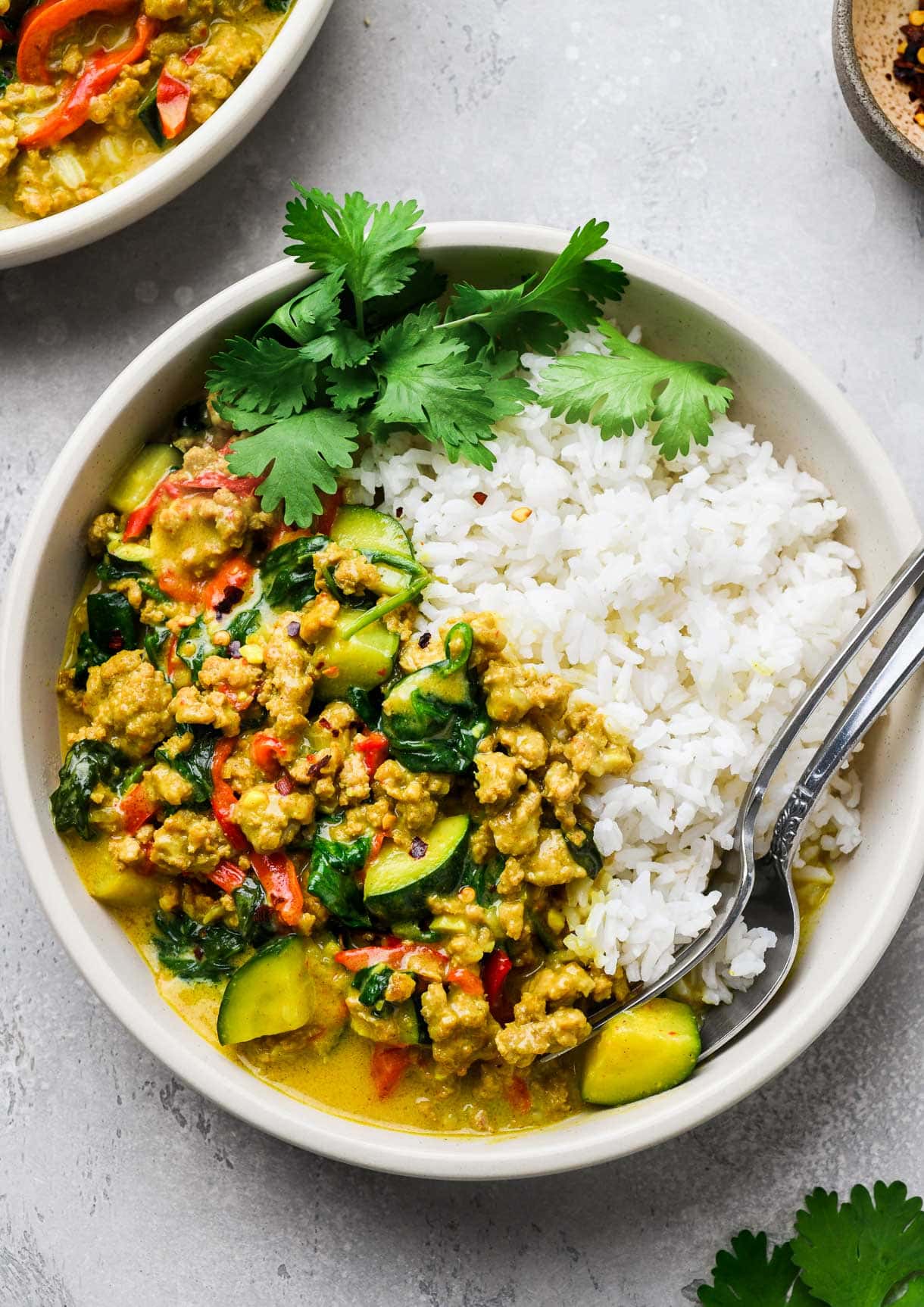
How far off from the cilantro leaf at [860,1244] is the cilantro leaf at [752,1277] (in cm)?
8

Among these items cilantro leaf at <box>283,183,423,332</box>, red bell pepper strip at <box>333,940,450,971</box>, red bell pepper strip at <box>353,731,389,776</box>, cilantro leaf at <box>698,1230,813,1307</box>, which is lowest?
cilantro leaf at <box>698,1230,813,1307</box>

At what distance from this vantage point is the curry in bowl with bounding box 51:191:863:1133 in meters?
3.03

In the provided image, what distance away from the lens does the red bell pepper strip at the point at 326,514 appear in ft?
10.8

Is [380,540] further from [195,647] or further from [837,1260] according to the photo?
[837,1260]

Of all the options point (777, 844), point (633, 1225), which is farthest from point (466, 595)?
point (633, 1225)

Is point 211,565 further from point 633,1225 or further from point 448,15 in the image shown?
point 633,1225

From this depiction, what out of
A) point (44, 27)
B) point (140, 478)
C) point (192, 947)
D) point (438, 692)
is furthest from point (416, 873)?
point (44, 27)

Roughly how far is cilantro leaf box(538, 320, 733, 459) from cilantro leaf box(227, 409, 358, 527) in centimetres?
59

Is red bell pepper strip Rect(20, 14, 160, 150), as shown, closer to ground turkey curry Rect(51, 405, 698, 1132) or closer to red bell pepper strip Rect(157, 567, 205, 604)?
ground turkey curry Rect(51, 405, 698, 1132)

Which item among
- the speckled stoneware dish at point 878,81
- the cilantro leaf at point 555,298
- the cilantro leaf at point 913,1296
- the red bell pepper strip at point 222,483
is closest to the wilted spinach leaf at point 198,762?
the red bell pepper strip at point 222,483

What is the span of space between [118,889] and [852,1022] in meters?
2.17

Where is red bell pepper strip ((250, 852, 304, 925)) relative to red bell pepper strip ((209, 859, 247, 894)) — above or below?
above

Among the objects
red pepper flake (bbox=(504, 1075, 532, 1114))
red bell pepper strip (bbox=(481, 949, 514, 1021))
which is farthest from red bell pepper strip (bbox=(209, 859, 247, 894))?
red pepper flake (bbox=(504, 1075, 532, 1114))

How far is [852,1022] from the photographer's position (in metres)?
3.57
